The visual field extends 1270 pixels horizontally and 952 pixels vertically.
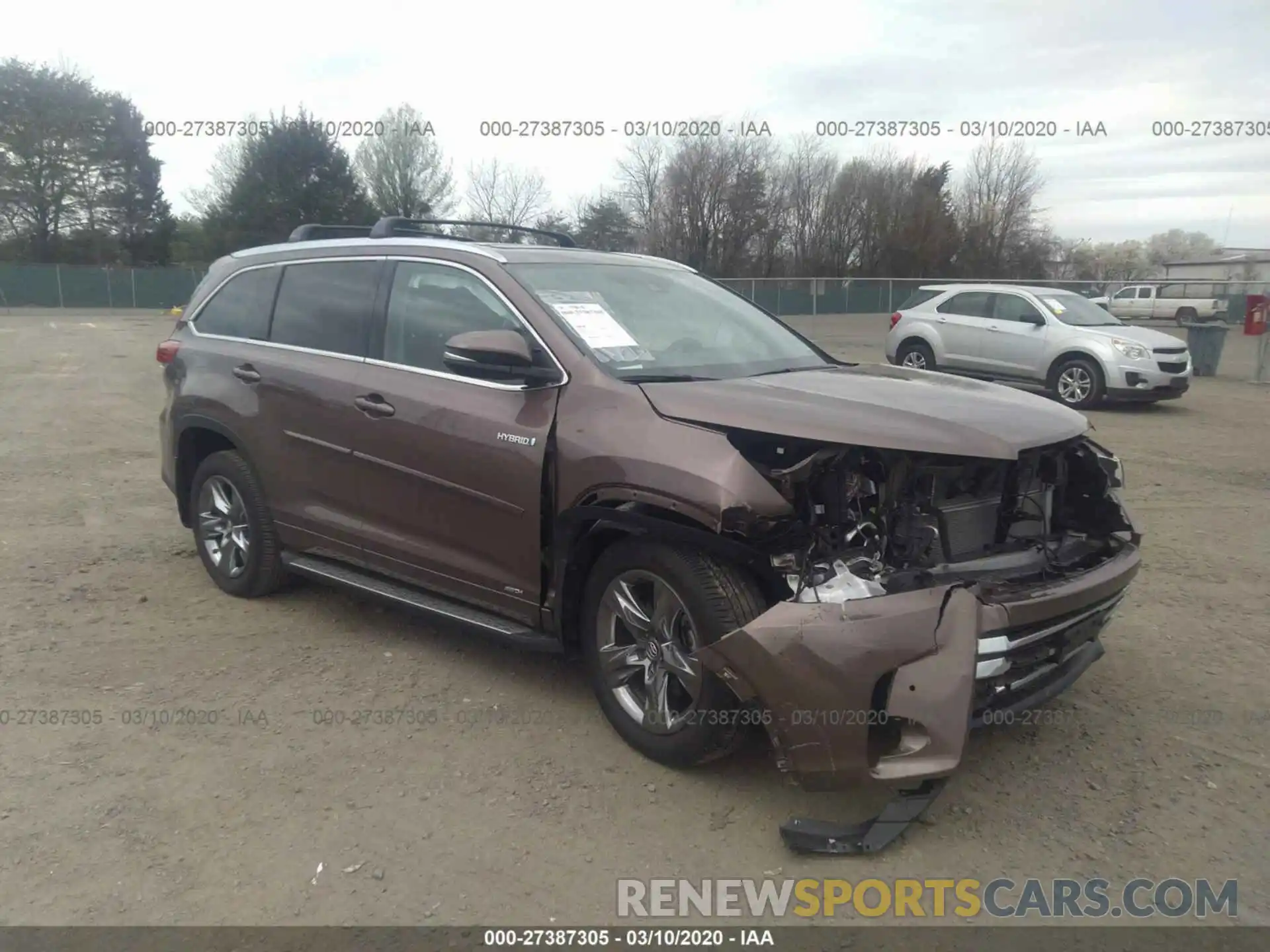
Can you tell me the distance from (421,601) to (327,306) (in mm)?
1589

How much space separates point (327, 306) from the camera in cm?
478

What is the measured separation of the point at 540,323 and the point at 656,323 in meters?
0.57

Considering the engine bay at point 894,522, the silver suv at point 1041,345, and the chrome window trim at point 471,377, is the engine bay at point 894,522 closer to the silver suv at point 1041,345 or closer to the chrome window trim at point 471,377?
the chrome window trim at point 471,377

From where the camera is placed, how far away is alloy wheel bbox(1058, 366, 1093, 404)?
13508 millimetres

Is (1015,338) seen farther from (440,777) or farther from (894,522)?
(440,777)

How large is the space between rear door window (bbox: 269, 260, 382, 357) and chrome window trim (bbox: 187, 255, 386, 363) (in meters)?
0.01

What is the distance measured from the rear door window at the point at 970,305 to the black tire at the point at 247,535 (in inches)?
486

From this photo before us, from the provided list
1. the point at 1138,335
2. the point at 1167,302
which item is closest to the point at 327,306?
the point at 1138,335

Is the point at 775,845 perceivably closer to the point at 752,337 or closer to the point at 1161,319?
the point at 752,337

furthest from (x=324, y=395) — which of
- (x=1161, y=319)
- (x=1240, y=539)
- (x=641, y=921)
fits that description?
(x=1161, y=319)

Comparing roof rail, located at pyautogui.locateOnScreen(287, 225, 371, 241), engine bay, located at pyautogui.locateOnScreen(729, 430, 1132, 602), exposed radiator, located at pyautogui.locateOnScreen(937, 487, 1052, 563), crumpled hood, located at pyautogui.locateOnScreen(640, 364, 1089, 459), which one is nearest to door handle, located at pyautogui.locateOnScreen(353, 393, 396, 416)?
crumpled hood, located at pyautogui.locateOnScreen(640, 364, 1089, 459)

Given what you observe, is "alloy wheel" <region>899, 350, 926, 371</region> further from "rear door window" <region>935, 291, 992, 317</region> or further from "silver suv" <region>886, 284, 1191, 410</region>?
"rear door window" <region>935, 291, 992, 317</region>

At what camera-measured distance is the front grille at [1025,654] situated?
3.02m

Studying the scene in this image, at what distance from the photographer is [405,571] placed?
14.2 ft
